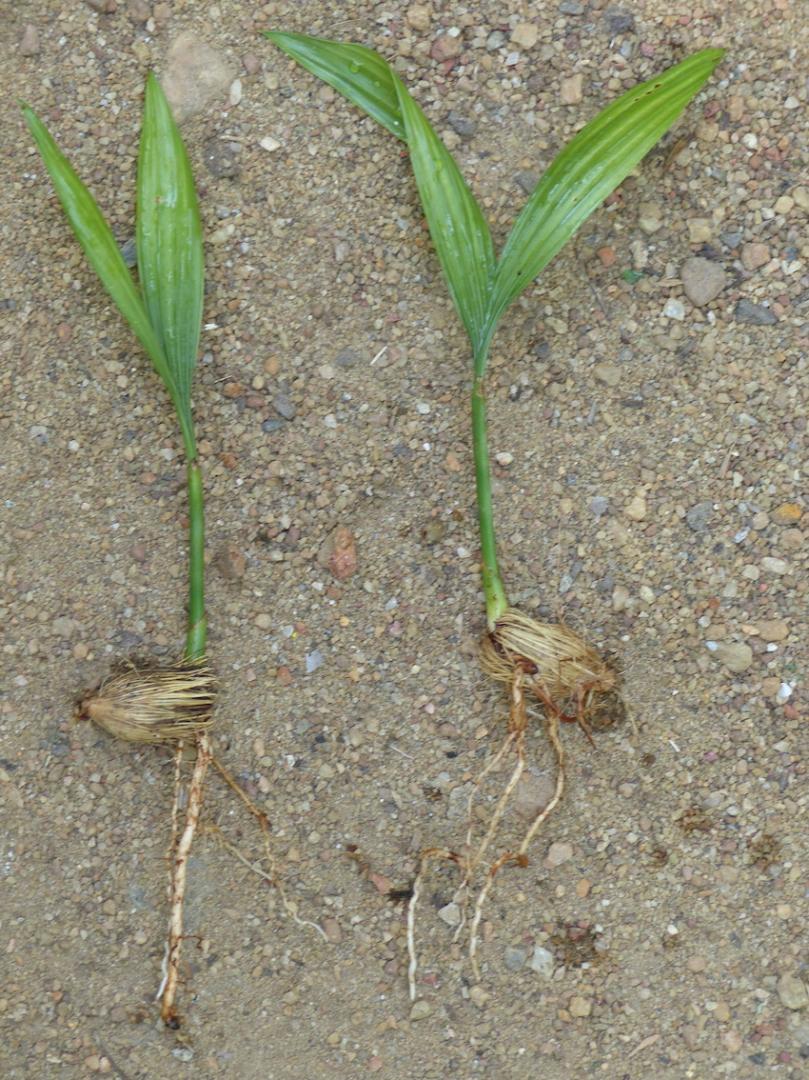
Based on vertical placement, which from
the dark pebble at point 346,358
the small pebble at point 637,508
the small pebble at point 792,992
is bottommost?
the small pebble at point 792,992

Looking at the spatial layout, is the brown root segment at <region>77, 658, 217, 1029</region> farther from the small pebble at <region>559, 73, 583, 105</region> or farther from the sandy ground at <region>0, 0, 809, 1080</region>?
the small pebble at <region>559, 73, 583, 105</region>

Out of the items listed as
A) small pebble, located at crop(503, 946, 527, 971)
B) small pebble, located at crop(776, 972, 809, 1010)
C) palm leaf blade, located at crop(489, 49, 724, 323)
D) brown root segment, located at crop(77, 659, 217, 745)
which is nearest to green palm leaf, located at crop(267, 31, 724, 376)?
palm leaf blade, located at crop(489, 49, 724, 323)

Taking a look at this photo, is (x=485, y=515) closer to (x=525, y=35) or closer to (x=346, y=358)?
(x=346, y=358)

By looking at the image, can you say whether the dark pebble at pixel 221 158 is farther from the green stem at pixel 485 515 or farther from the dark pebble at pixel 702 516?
the dark pebble at pixel 702 516

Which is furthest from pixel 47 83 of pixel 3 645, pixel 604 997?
pixel 604 997

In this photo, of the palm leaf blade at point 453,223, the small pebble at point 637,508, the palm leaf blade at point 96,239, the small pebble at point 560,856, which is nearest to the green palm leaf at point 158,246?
the palm leaf blade at point 96,239

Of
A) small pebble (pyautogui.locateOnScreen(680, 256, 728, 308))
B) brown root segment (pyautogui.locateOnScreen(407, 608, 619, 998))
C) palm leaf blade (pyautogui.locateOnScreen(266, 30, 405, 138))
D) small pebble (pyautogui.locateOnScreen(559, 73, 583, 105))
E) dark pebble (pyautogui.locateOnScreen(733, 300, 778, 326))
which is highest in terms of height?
palm leaf blade (pyautogui.locateOnScreen(266, 30, 405, 138))
